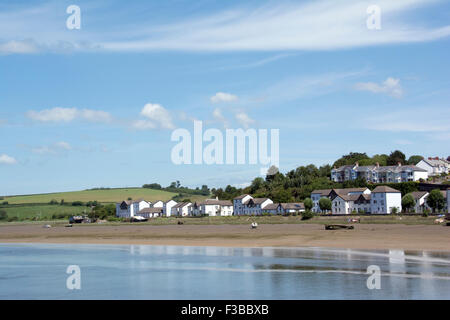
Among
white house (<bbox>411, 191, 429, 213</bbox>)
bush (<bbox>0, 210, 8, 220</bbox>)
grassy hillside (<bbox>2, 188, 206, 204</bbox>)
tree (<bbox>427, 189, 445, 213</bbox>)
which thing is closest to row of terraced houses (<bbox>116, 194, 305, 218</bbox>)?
grassy hillside (<bbox>2, 188, 206, 204</bbox>)

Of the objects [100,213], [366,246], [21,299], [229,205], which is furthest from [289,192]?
[21,299]

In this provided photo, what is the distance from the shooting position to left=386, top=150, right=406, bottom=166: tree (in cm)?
14688

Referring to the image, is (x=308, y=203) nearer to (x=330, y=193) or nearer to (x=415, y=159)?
(x=330, y=193)

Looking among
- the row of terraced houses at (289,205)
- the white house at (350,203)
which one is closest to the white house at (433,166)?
the row of terraced houses at (289,205)

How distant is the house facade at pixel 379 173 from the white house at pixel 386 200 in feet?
108

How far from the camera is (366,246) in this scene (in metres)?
43.1

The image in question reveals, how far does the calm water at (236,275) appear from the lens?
2422 cm

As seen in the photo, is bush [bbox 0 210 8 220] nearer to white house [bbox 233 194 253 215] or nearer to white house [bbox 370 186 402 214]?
white house [bbox 233 194 253 215]

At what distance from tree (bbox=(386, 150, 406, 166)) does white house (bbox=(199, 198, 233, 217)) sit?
48094 mm

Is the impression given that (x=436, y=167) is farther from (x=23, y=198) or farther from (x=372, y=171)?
(x=23, y=198)

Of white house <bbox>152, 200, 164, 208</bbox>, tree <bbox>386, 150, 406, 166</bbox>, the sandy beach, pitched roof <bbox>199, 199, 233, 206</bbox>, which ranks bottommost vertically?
the sandy beach
